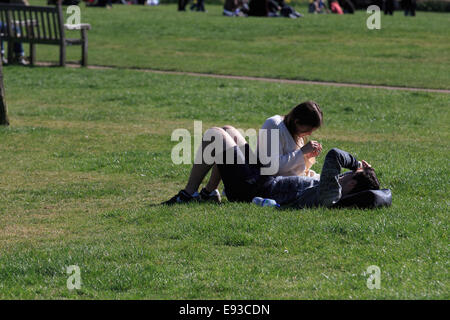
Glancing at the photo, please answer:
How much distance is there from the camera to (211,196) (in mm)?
7039

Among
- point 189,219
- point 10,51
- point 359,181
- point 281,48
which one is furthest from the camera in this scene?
point 281,48

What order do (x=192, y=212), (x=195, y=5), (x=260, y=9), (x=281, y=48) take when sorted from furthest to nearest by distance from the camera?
(x=195, y=5)
(x=260, y=9)
(x=281, y=48)
(x=192, y=212)

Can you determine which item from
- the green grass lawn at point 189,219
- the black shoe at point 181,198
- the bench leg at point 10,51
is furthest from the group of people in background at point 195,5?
the black shoe at point 181,198

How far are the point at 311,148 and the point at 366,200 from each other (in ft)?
2.10

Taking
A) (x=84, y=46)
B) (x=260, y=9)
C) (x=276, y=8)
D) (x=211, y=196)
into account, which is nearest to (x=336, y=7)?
(x=276, y=8)

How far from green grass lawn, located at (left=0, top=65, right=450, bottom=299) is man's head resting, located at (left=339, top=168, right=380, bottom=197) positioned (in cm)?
25

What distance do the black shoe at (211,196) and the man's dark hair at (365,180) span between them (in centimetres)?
122

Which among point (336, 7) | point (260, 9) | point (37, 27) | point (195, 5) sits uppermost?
point (336, 7)

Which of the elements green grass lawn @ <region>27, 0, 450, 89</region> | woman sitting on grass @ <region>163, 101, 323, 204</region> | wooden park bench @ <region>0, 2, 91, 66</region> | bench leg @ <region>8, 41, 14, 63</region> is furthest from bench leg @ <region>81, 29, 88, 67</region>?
woman sitting on grass @ <region>163, 101, 323, 204</region>

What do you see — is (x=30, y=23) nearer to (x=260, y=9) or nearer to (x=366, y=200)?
(x=366, y=200)

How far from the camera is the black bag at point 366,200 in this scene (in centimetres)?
657

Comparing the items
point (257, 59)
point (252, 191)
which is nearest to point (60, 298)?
point (252, 191)

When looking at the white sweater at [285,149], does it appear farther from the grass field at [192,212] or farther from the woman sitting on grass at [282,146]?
the grass field at [192,212]

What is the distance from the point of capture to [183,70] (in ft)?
58.1
